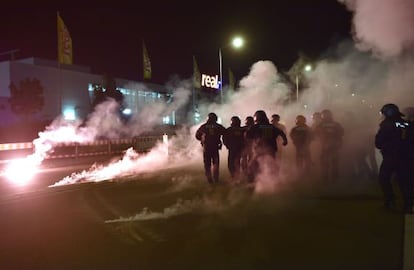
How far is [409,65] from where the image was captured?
12.2 meters

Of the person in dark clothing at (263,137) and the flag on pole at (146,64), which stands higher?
the flag on pole at (146,64)

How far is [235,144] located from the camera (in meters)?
11.6

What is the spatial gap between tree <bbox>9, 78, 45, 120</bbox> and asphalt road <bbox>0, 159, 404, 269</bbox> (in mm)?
28761

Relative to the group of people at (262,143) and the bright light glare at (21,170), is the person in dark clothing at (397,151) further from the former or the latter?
the bright light glare at (21,170)

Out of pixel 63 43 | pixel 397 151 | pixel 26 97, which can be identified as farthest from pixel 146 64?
pixel 397 151

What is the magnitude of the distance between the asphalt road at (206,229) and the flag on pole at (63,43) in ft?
53.4

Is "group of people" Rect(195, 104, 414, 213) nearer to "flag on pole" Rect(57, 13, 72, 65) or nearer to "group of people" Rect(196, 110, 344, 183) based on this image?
"group of people" Rect(196, 110, 344, 183)

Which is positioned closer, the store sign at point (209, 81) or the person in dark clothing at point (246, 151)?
the person in dark clothing at point (246, 151)

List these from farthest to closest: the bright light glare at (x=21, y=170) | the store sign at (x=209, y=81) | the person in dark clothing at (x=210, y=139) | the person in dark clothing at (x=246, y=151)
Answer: the store sign at (x=209, y=81)
the bright light glare at (x=21, y=170)
the person in dark clothing at (x=210, y=139)
the person in dark clothing at (x=246, y=151)

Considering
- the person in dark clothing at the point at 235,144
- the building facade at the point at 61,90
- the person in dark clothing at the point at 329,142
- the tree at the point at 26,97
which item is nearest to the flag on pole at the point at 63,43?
the building facade at the point at 61,90

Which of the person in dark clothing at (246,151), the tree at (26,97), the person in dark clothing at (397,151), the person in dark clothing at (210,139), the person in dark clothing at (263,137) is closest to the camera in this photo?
the person in dark clothing at (397,151)

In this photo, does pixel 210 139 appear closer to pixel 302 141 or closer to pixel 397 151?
pixel 302 141

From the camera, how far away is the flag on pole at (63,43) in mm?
25547

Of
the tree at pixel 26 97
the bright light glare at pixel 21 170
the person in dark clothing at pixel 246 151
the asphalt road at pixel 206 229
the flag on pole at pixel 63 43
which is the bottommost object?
the asphalt road at pixel 206 229
